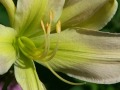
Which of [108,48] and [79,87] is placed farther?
[79,87]

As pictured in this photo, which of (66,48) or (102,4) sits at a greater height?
(102,4)

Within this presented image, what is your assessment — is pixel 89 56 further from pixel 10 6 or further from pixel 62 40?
pixel 10 6

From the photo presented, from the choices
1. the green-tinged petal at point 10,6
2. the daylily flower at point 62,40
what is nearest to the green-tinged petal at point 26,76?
the daylily flower at point 62,40

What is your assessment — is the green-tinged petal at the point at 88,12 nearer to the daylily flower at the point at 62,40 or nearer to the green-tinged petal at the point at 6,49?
the daylily flower at the point at 62,40

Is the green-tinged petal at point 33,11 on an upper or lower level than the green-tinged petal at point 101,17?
upper

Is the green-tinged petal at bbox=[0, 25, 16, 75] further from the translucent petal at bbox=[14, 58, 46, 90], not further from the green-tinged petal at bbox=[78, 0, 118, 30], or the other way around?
the green-tinged petal at bbox=[78, 0, 118, 30]

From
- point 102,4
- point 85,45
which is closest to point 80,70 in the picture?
point 85,45

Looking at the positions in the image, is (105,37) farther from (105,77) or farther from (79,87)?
(79,87)

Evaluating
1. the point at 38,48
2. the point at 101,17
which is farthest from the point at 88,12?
→ the point at 38,48
